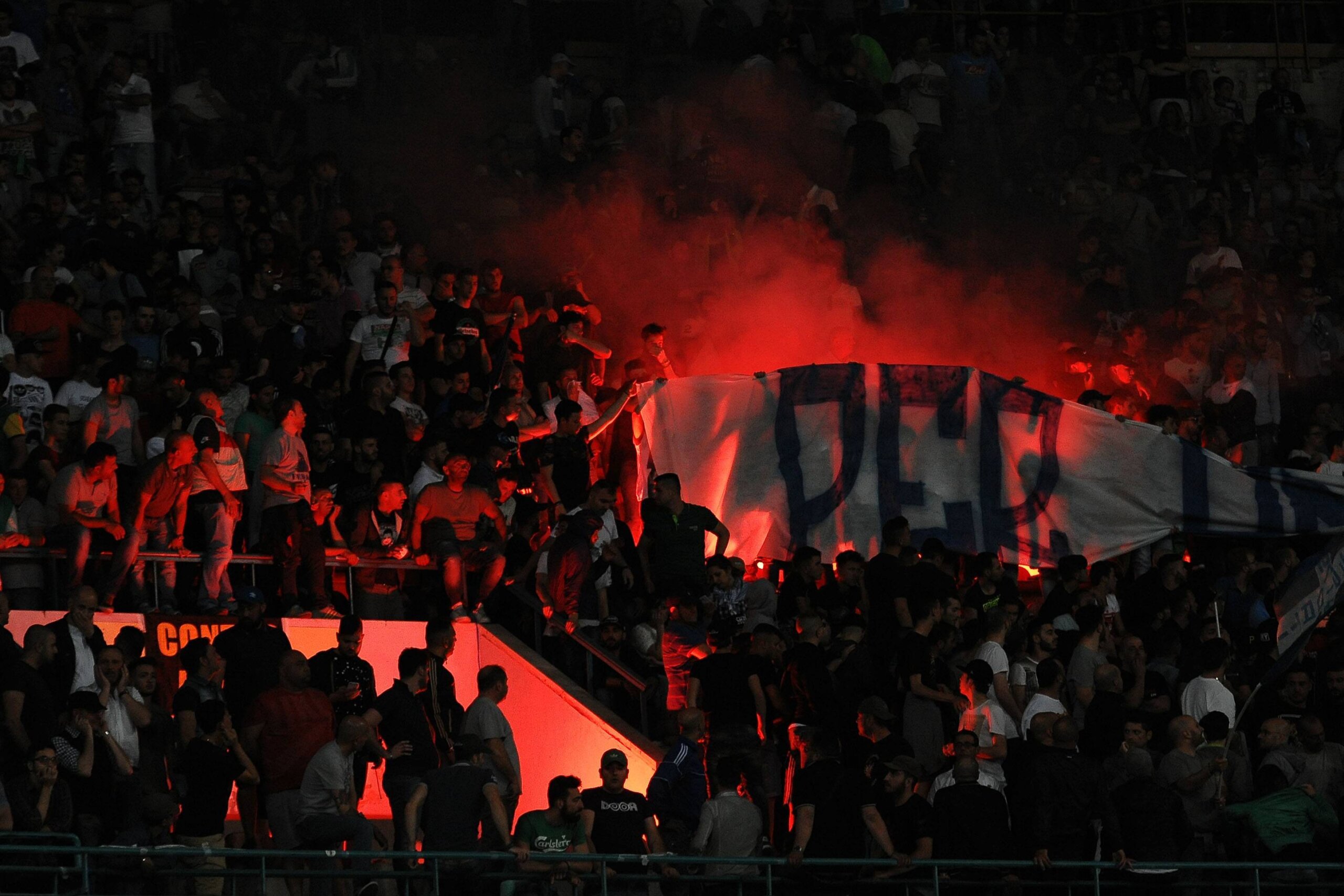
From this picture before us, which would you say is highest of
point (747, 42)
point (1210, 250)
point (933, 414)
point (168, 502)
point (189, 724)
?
point (747, 42)

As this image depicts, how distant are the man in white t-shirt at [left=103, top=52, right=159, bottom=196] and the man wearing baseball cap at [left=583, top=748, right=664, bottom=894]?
8.75 m

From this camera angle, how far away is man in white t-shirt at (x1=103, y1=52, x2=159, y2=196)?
782 inches

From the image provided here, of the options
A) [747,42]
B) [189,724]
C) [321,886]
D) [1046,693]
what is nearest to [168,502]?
[189,724]

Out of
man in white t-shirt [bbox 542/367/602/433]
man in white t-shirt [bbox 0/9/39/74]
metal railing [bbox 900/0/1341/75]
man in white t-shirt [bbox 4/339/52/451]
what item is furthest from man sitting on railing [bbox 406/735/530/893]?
metal railing [bbox 900/0/1341/75]

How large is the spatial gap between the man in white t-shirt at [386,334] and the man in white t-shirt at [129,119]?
288 centimetres

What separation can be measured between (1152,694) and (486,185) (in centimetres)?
856

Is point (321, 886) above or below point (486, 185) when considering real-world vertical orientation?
below

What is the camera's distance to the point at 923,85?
2327cm

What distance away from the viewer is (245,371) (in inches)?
688

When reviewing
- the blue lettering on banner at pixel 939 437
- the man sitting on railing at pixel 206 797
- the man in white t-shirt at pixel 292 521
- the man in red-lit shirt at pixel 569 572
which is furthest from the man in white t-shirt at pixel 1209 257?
the man sitting on railing at pixel 206 797

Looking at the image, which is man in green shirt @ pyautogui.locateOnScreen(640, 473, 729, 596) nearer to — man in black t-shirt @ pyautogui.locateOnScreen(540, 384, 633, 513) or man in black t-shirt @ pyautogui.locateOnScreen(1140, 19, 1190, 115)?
man in black t-shirt @ pyautogui.locateOnScreen(540, 384, 633, 513)

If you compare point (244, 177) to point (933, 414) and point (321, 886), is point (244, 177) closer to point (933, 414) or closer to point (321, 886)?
point (933, 414)

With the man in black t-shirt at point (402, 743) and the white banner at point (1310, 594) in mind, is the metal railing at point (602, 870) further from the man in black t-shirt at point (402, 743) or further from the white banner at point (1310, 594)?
the white banner at point (1310, 594)

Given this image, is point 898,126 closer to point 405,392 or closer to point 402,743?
point 405,392
